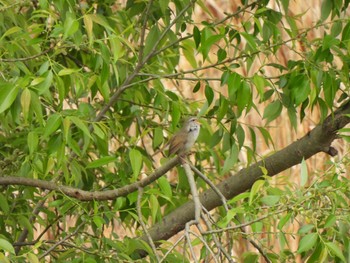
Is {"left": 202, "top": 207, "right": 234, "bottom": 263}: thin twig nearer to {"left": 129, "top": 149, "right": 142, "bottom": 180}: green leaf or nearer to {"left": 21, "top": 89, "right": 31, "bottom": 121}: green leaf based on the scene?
{"left": 129, "top": 149, "right": 142, "bottom": 180}: green leaf

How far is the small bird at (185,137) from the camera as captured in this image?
216cm

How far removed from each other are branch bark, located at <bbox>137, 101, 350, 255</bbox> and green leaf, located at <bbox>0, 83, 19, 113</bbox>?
0.72 meters

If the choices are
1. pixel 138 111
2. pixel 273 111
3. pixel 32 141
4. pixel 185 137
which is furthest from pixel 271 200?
pixel 138 111

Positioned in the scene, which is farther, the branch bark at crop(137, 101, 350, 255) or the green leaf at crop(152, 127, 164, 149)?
the green leaf at crop(152, 127, 164, 149)

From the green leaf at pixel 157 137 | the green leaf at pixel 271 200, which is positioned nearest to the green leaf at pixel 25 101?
the green leaf at pixel 271 200

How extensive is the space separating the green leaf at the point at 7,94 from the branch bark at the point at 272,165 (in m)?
0.72

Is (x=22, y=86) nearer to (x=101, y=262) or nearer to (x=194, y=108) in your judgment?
(x=101, y=262)

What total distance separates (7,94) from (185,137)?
27.1 inches

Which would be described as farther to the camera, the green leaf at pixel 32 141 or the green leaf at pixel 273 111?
the green leaf at pixel 273 111

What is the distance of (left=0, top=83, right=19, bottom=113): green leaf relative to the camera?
1532mm

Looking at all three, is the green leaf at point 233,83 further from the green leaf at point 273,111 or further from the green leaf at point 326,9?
the green leaf at point 326,9

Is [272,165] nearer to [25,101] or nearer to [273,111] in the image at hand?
[273,111]

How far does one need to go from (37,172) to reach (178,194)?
1.87 feet

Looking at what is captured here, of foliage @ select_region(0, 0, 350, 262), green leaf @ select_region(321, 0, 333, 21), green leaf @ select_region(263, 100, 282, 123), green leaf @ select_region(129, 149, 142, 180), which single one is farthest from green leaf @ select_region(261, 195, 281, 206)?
green leaf @ select_region(321, 0, 333, 21)
